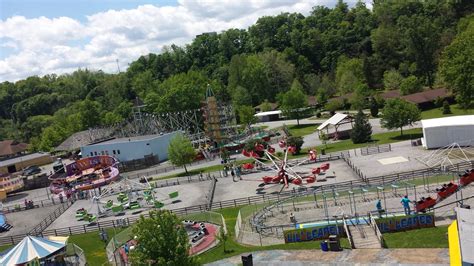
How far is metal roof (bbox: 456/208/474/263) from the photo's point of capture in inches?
713

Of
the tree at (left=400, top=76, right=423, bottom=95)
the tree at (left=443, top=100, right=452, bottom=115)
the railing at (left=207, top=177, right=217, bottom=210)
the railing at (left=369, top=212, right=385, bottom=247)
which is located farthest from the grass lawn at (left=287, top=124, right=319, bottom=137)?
the railing at (left=369, top=212, right=385, bottom=247)

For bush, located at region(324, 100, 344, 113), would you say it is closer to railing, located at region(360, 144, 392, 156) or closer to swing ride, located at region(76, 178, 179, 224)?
railing, located at region(360, 144, 392, 156)

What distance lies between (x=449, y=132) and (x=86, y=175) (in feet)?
162

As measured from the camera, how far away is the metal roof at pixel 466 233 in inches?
713

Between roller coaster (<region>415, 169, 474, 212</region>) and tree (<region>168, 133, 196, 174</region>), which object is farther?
tree (<region>168, 133, 196, 174</region>)

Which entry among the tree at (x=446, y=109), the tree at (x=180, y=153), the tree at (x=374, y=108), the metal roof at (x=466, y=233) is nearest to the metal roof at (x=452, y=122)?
the tree at (x=446, y=109)

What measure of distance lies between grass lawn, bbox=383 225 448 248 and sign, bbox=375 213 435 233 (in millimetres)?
395

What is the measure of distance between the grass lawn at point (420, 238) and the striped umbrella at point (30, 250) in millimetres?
22457

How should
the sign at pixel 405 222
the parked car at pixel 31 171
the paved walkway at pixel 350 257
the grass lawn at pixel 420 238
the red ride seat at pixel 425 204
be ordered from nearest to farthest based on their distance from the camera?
the paved walkway at pixel 350 257 → the grass lawn at pixel 420 238 → the sign at pixel 405 222 → the red ride seat at pixel 425 204 → the parked car at pixel 31 171

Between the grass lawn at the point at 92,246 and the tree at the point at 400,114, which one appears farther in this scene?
the tree at the point at 400,114

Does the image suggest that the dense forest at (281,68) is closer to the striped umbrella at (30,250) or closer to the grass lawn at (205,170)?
the grass lawn at (205,170)

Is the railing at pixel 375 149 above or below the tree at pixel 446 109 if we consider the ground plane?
below

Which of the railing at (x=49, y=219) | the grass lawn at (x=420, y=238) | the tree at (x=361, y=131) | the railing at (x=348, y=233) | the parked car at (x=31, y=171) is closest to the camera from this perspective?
the grass lawn at (x=420, y=238)

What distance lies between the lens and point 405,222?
3058cm
